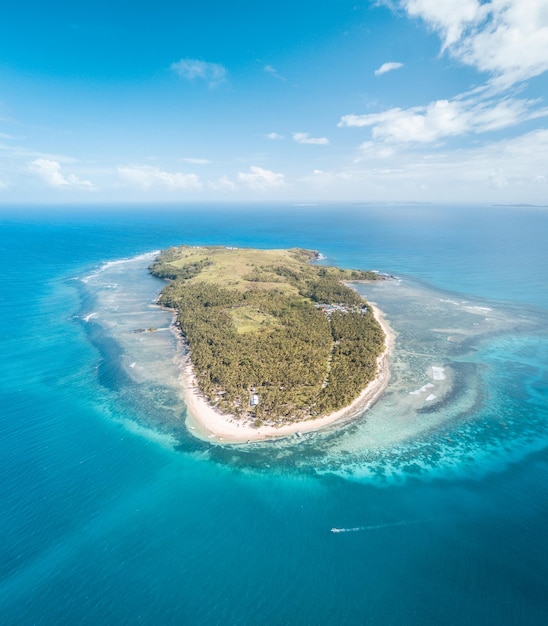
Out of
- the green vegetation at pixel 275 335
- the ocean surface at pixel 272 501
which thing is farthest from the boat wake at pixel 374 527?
the green vegetation at pixel 275 335

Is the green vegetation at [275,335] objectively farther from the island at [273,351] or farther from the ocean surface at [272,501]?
the ocean surface at [272,501]

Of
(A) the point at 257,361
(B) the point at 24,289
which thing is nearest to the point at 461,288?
(A) the point at 257,361

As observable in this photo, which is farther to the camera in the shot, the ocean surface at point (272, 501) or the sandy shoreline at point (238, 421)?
the sandy shoreline at point (238, 421)

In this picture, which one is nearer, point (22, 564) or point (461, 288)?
point (22, 564)

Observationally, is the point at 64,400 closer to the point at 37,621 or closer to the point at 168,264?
the point at 37,621

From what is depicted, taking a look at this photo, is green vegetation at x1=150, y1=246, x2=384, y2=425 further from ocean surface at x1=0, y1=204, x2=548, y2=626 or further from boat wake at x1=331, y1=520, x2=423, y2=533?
boat wake at x1=331, y1=520, x2=423, y2=533
